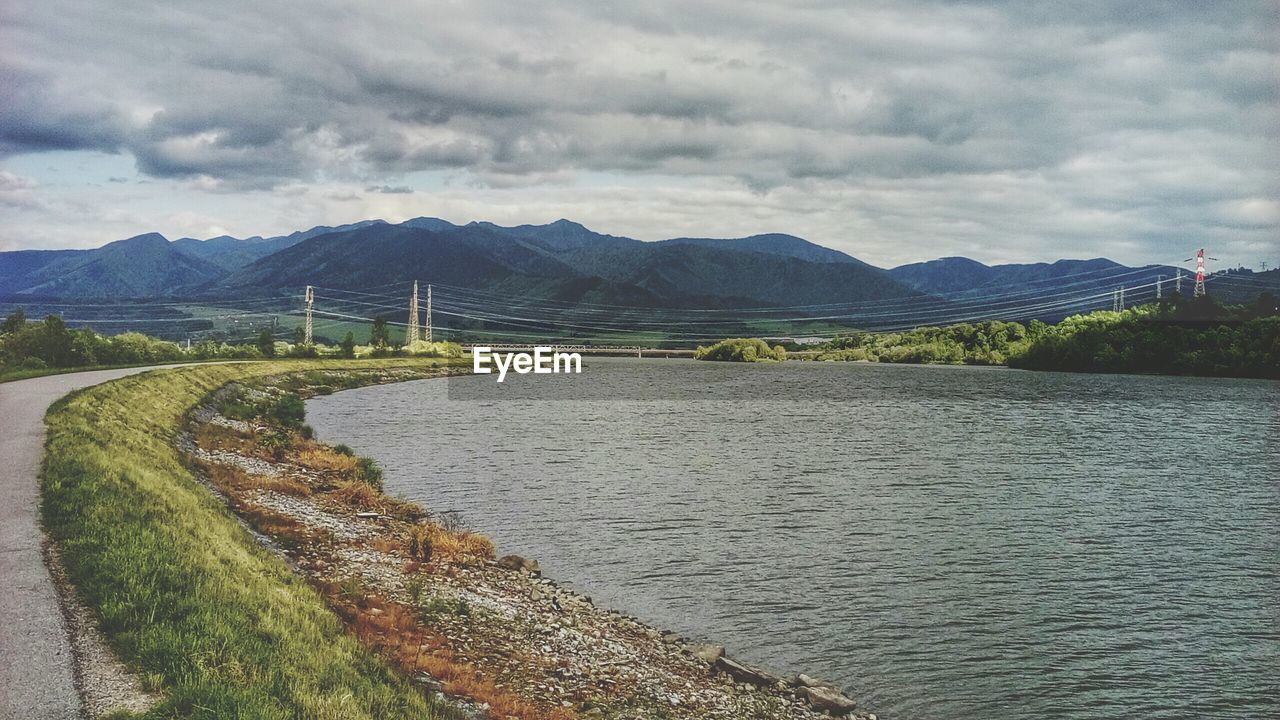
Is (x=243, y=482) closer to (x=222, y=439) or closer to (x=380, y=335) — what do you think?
(x=222, y=439)

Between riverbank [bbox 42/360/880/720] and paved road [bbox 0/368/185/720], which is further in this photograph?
riverbank [bbox 42/360/880/720]

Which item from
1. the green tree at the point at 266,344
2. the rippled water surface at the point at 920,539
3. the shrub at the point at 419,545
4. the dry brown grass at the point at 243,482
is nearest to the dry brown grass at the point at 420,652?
the shrub at the point at 419,545

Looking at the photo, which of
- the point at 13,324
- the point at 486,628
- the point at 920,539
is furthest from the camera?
the point at 13,324

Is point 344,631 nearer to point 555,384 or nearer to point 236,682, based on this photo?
point 236,682

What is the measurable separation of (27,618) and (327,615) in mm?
6532

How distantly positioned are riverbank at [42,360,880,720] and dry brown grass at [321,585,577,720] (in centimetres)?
7

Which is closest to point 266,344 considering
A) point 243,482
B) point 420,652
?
point 243,482

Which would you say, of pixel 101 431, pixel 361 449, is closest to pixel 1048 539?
pixel 101 431

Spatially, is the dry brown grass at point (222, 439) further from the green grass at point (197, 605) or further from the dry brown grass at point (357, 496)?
the green grass at point (197, 605)

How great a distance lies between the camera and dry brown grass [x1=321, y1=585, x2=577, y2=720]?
757 inches

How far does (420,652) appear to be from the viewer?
21.1m

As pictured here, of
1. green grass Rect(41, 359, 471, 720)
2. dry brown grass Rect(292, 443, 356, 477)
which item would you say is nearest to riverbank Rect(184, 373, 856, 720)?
green grass Rect(41, 359, 471, 720)

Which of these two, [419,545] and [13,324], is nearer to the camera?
[419,545]

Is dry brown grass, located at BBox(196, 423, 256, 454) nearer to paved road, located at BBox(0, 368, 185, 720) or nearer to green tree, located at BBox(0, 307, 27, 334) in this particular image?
paved road, located at BBox(0, 368, 185, 720)
